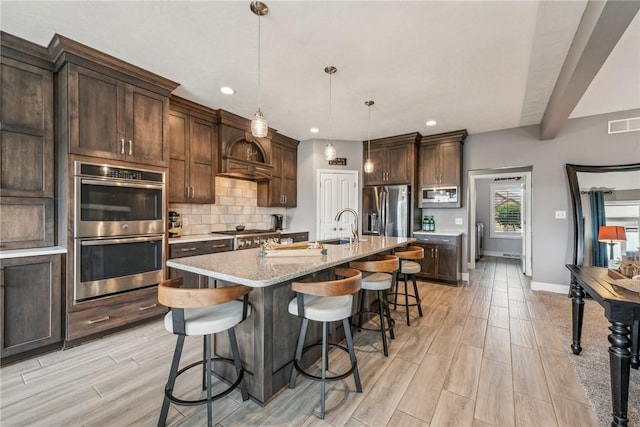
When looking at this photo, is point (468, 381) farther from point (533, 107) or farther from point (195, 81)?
point (195, 81)

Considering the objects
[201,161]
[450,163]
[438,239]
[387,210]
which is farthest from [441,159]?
[201,161]

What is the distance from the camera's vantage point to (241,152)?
4.36 m

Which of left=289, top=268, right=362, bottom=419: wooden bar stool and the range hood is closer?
left=289, top=268, right=362, bottom=419: wooden bar stool

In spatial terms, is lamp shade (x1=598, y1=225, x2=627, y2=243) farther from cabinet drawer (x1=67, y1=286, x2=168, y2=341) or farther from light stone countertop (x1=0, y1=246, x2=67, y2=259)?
light stone countertop (x1=0, y1=246, x2=67, y2=259)

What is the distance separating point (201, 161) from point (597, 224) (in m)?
5.70

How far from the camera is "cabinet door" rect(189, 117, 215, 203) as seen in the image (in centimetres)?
366

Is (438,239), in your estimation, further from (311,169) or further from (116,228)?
(116,228)

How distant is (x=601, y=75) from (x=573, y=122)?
1427 millimetres

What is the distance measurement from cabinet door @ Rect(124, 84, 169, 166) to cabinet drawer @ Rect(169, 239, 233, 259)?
987 millimetres

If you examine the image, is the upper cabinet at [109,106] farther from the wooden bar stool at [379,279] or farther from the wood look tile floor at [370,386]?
the wooden bar stool at [379,279]

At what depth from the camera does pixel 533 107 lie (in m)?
3.59

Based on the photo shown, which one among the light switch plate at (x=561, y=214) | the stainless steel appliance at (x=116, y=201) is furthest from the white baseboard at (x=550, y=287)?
the stainless steel appliance at (x=116, y=201)

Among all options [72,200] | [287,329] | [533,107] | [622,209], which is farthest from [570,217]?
[72,200]

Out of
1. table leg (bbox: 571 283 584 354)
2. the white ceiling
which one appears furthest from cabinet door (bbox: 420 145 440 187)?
table leg (bbox: 571 283 584 354)
